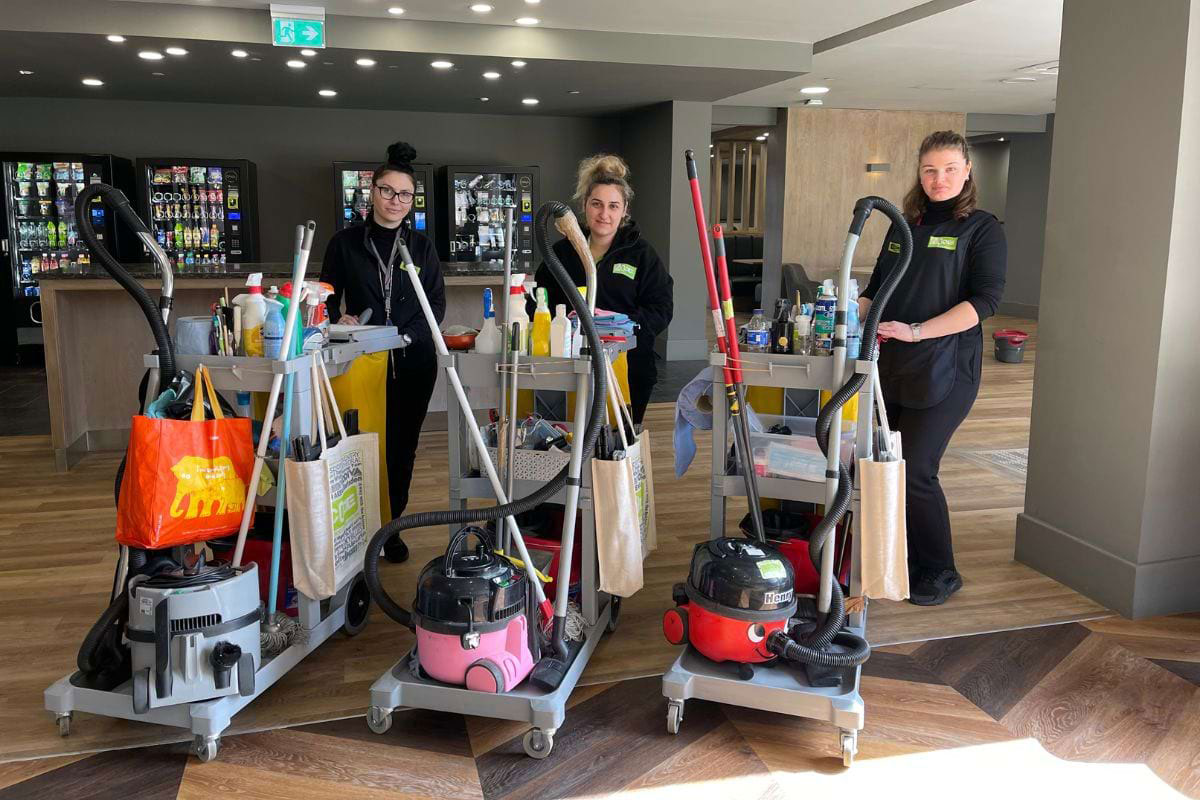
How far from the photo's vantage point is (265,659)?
2.48m

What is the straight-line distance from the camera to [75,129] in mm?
8750

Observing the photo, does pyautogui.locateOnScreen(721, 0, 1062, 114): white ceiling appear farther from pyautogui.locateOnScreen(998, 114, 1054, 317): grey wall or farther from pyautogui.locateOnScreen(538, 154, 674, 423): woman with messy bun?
pyautogui.locateOnScreen(538, 154, 674, 423): woman with messy bun

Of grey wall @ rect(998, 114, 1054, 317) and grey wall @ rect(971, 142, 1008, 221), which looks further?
grey wall @ rect(971, 142, 1008, 221)

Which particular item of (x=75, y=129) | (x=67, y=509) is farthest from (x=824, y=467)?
(x=75, y=129)

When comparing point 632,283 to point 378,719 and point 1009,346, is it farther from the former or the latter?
point 1009,346

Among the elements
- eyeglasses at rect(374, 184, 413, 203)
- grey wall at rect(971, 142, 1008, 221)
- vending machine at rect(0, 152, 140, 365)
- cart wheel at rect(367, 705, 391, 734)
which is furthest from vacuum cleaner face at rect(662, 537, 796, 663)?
grey wall at rect(971, 142, 1008, 221)

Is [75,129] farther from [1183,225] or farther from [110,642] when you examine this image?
[1183,225]

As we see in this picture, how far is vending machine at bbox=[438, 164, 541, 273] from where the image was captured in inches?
364

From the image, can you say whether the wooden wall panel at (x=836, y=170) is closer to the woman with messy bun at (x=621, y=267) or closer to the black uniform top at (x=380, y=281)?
the woman with messy bun at (x=621, y=267)

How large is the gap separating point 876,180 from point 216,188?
24.9ft

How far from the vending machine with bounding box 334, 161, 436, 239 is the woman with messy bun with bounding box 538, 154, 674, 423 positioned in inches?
231

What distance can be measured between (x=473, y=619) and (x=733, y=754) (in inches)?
28.9

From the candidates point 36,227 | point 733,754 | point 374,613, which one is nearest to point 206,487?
point 374,613

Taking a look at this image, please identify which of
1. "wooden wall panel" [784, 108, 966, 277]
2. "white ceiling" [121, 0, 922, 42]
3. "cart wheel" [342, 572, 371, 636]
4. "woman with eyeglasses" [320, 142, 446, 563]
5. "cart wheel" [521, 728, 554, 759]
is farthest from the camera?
"wooden wall panel" [784, 108, 966, 277]
